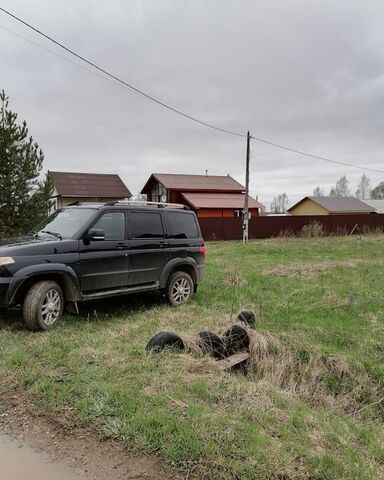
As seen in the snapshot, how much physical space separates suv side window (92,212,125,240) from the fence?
65.2 feet

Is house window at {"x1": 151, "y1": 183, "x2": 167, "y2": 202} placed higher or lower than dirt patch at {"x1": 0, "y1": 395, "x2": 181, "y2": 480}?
higher

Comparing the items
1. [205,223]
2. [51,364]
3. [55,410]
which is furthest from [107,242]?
[205,223]

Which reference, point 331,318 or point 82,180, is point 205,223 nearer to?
point 82,180

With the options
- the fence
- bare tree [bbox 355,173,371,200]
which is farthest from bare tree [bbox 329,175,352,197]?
the fence

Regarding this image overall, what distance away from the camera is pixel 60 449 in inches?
123

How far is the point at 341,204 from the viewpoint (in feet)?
174

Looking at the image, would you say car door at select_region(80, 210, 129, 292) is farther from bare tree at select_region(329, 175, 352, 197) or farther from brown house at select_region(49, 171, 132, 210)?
bare tree at select_region(329, 175, 352, 197)

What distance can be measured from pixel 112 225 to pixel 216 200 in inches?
1117

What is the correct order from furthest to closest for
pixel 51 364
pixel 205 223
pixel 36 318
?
pixel 205 223 → pixel 36 318 → pixel 51 364

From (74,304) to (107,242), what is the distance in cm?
112

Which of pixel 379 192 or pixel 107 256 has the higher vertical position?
pixel 379 192

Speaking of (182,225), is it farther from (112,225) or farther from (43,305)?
(43,305)

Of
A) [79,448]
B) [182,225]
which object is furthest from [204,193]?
[79,448]

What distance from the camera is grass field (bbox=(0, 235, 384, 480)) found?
299cm
